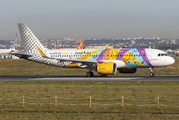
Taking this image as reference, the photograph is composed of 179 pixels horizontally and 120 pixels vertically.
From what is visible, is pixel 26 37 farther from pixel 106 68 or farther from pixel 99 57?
pixel 106 68

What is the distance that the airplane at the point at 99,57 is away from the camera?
47.1 metres

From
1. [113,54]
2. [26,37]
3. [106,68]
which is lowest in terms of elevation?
[106,68]

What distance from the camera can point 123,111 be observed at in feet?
65.7

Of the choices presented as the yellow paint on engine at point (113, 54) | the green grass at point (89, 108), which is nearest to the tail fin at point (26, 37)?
the yellow paint on engine at point (113, 54)

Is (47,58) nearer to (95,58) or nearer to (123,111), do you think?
(95,58)

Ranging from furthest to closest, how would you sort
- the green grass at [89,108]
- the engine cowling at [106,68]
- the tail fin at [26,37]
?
1. the tail fin at [26,37]
2. the engine cowling at [106,68]
3. the green grass at [89,108]

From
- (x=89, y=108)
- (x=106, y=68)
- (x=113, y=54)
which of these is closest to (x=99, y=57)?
(x=113, y=54)

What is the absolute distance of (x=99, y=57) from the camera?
49.5 meters

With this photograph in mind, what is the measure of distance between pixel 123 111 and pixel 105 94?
8337mm

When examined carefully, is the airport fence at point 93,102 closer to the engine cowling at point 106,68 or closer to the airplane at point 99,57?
the engine cowling at point 106,68

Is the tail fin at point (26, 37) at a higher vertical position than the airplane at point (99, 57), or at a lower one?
higher

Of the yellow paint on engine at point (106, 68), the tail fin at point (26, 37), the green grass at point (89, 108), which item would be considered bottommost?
the green grass at point (89, 108)

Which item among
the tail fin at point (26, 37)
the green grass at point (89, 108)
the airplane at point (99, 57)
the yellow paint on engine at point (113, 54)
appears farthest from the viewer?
the tail fin at point (26, 37)

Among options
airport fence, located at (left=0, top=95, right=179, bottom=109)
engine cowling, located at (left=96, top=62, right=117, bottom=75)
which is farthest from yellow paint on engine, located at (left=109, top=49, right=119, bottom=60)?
airport fence, located at (left=0, top=95, right=179, bottom=109)
